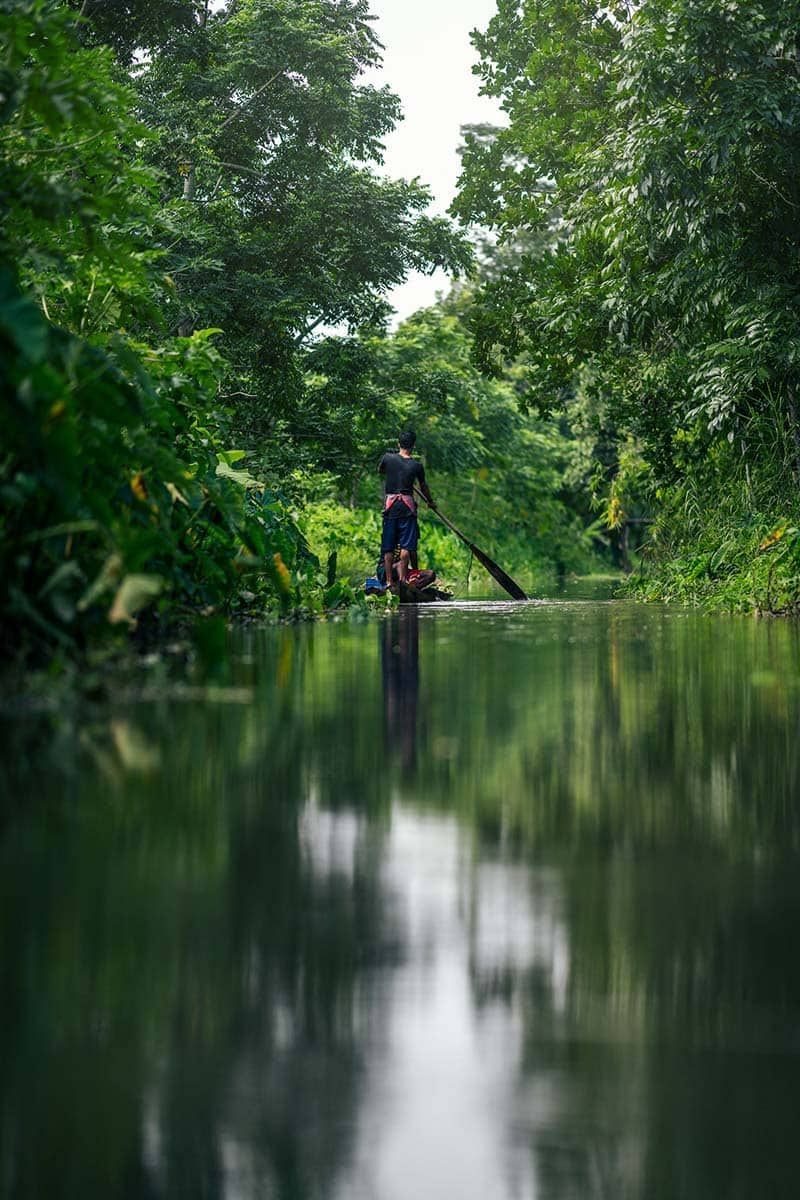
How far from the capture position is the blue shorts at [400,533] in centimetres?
1794

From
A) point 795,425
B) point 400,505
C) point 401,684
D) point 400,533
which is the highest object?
point 795,425

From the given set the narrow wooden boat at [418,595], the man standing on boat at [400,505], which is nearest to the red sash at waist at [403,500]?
the man standing on boat at [400,505]

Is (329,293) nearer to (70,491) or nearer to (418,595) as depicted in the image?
(418,595)

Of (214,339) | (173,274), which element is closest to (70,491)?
(173,274)

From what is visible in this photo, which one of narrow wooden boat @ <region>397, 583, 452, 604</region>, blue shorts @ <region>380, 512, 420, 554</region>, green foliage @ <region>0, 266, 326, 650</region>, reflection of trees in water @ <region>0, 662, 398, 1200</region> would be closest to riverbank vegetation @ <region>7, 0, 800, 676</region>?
green foliage @ <region>0, 266, 326, 650</region>

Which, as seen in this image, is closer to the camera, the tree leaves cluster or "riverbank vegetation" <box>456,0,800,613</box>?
the tree leaves cluster

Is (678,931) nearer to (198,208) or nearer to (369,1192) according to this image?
(369,1192)

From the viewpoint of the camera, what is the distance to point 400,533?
59.2 ft

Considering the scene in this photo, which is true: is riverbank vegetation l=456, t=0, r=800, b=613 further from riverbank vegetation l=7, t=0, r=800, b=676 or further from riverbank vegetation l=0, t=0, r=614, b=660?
riverbank vegetation l=0, t=0, r=614, b=660

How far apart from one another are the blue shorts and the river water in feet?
43.5

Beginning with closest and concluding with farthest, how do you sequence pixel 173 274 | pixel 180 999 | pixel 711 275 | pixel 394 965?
pixel 180 999, pixel 394 965, pixel 711 275, pixel 173 274

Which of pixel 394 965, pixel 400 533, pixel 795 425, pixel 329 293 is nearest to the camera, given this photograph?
pixel 394 965

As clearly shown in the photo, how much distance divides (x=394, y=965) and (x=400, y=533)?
15.8 meters

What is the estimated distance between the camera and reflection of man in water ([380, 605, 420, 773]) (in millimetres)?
4621
